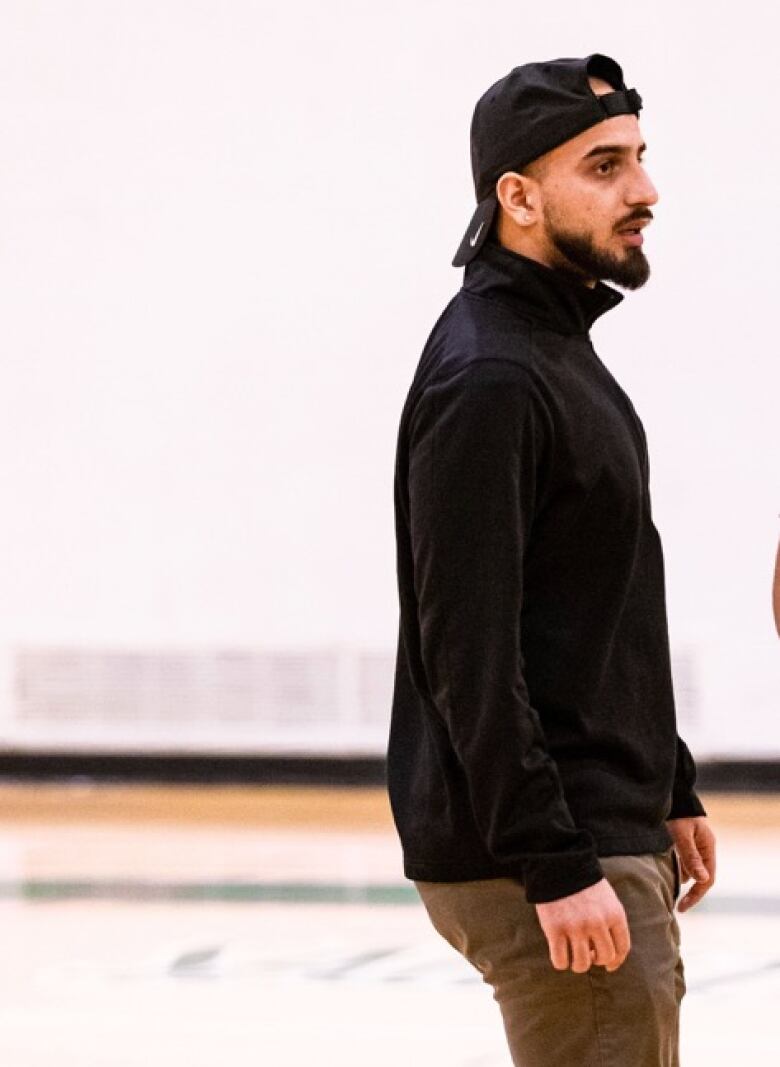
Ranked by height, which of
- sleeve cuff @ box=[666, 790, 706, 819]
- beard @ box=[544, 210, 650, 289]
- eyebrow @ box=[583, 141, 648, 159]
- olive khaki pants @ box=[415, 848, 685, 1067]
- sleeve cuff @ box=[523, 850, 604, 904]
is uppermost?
eyebrow @ box=[583, 141, 648, 159]

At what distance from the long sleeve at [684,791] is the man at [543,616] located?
0.11m

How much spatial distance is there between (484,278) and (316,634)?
205 inches

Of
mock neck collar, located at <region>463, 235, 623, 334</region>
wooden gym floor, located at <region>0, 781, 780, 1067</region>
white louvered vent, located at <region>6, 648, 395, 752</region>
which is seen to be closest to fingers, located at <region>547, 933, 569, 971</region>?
mock neck collar, located at <region>463, 235, 623, 334</region>

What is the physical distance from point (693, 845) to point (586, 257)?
27.7 inches

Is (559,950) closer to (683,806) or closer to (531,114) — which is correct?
(683,806)

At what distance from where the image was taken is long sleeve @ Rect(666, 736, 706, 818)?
7.91ft

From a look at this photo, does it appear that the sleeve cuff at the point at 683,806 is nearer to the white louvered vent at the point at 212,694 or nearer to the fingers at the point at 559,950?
the fingers at the point at 559,950

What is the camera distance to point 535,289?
2.24m

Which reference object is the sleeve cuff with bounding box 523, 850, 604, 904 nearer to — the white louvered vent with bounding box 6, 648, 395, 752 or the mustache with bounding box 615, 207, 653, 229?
the mustache with bounding box 615, 207, 653, 229

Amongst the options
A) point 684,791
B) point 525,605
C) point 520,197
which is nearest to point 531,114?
Result: point 520,197

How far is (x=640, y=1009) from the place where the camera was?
2.11 meters

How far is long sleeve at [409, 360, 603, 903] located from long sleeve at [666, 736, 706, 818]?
359 millimetres

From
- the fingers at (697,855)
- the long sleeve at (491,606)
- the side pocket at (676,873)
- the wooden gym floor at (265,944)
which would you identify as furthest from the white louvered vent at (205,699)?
the long sleeve at (491,606)

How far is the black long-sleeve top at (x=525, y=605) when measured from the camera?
6.78ft
